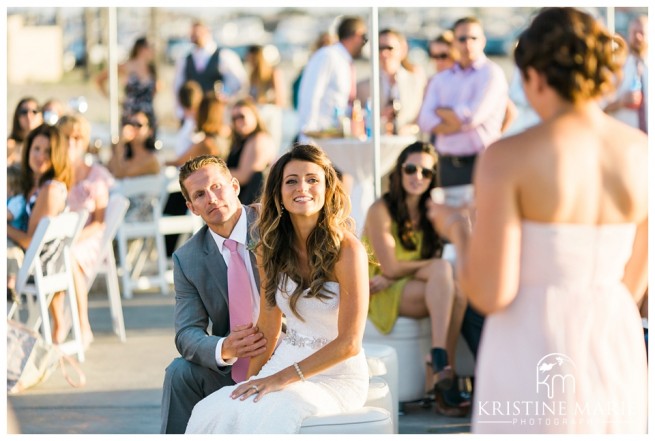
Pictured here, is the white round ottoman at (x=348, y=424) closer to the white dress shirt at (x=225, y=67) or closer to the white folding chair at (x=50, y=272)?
the white folding chair at (x=50, y=272)

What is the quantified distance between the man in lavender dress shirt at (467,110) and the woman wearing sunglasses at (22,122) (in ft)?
9.04

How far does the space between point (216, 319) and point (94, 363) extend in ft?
9.24

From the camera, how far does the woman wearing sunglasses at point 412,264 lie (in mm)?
5953

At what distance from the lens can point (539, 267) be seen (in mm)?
3014

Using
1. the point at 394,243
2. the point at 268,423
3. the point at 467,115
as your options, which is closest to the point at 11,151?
the point at 467,115

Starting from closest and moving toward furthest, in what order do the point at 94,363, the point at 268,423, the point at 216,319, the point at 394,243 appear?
the point at 268,423, the point at 216,319, the point at 394,243, the point at 94,363

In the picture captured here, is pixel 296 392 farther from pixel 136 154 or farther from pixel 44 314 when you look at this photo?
pixel 136 154

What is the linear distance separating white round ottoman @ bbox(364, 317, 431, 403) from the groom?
1584 mm

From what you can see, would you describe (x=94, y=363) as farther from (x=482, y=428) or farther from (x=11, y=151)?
(x=482, y=428)

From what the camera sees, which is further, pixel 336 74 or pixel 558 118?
pixel 336 74

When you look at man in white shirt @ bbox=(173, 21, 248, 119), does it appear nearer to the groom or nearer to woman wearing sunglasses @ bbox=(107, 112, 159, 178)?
woman wearing sunglasses @ bbox=(107, 112, 159, 178)

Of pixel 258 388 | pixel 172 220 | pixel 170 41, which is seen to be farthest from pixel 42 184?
pixel 170 41

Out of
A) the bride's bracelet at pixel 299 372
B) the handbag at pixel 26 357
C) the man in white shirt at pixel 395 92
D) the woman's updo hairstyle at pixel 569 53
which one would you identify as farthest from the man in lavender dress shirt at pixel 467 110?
the woman's updo hairstyle at pixel 569 53

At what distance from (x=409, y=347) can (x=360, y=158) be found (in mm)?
2638
